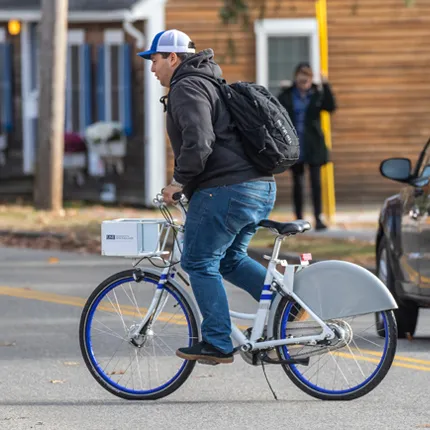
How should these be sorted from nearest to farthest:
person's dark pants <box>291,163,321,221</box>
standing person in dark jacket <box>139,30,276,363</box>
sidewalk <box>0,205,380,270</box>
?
standing person in dark jacket <box>139,30,276,363</box> → sidewalk <box>0,205,380,270</box> → person's dark pants <box>291,163,321,221</box>

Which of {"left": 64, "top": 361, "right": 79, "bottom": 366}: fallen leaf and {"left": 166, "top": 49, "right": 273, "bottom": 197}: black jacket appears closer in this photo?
{"left": 166, "top": 49, "right": 273, "bottom": 197}: black jacket

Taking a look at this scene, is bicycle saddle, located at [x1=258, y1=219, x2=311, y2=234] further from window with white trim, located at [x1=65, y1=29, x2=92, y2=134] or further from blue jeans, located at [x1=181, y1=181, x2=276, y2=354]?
window with white trim, located at [x1=65, y1=29, x2=92, y2=134]

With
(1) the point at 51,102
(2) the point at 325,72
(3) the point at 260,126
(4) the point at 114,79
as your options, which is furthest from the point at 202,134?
(4) the point at 114,79

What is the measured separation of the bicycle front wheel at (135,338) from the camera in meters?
7.28

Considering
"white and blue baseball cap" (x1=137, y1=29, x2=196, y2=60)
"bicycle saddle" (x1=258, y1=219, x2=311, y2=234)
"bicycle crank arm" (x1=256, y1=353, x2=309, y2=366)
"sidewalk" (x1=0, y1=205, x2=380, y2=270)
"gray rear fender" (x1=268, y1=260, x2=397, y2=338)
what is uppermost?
"white and blue baseball cap" (x1=137, y1=29, x2=196, y2=60)

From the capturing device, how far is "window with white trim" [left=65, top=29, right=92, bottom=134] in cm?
2358

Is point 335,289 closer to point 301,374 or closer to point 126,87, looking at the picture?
point 301,374

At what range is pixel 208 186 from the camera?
23.2ft

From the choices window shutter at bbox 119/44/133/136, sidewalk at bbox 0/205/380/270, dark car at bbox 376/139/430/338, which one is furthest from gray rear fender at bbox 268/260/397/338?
window shutter at bbox 119/44/133/136

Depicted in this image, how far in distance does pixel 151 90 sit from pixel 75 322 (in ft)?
41.7

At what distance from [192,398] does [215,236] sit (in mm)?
918

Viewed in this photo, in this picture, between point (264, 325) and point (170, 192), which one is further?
point (264, 325)

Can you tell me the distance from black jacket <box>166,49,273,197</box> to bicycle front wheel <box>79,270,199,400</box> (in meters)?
0.60

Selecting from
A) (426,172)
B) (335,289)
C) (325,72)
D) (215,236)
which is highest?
(325,72)
